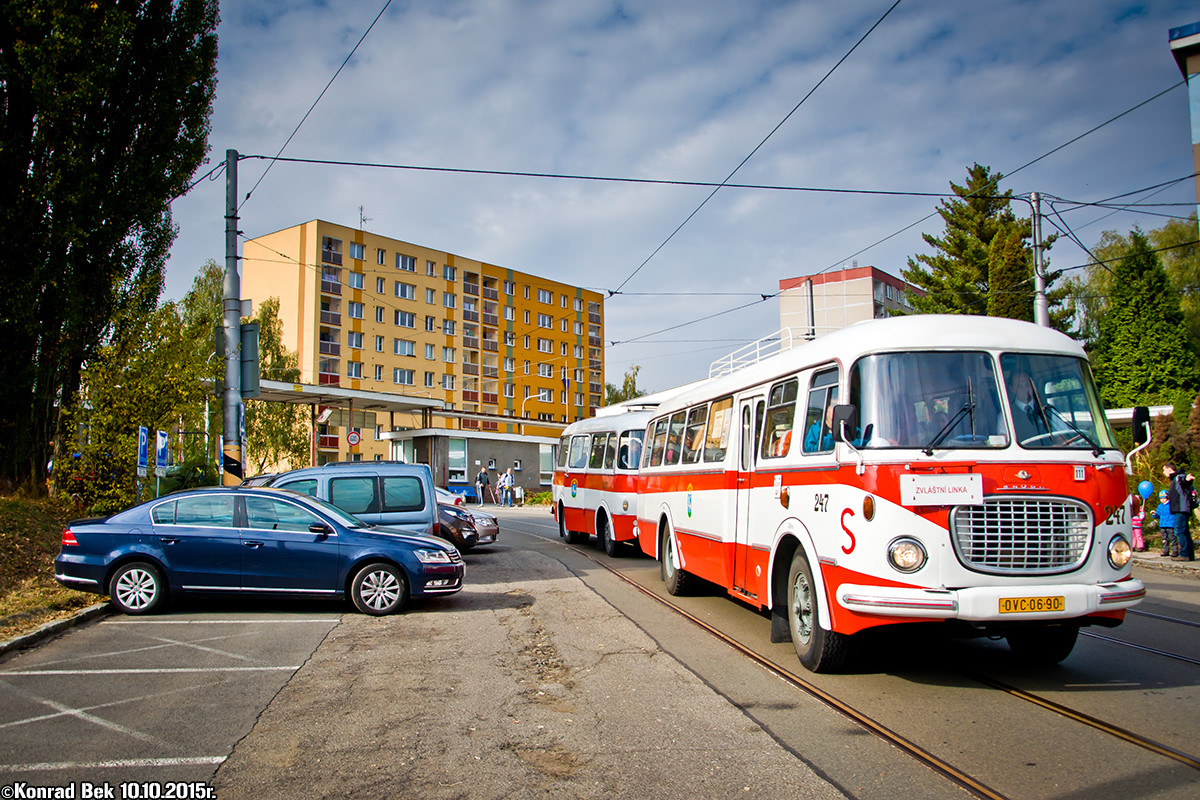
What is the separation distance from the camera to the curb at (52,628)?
7.92 metres

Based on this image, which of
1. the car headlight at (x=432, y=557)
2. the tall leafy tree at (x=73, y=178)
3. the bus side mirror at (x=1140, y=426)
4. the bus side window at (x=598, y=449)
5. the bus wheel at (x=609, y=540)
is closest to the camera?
the bus side mirror at (x=1140, y=426)

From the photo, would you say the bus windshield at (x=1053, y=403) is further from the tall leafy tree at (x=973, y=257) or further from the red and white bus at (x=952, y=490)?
the tall leafy tree at (x=973, y=257)

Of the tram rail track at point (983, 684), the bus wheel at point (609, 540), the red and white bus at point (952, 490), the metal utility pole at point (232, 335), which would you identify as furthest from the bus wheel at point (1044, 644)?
the metal utility pole at point (232, 335)

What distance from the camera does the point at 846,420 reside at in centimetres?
629

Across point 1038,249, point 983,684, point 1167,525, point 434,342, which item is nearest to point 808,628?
point 983,684

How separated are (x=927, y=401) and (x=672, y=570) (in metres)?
6.13

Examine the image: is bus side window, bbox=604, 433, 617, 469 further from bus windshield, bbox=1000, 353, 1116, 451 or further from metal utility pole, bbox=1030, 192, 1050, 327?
bus windshield, bbox=1000, 353, 1116, 451

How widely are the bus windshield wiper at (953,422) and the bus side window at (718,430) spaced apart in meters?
3.51

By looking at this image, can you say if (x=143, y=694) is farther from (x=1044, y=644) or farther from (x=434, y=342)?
(x=434, y=342)

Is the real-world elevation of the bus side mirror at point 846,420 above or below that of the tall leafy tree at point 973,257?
below

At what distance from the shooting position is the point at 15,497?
14859mm

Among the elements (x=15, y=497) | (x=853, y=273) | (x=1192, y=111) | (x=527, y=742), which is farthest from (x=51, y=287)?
(x=853, y=273)

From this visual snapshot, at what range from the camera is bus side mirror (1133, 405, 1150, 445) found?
22.0 ft

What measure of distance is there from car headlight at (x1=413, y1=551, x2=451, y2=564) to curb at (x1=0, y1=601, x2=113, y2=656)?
3.63m
